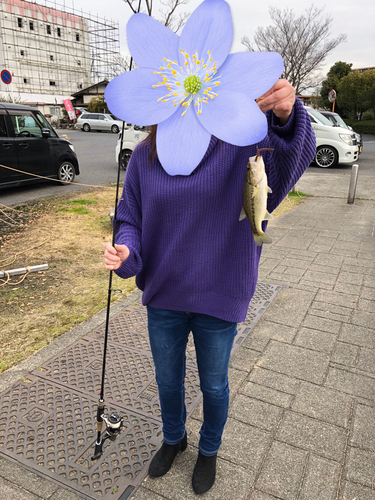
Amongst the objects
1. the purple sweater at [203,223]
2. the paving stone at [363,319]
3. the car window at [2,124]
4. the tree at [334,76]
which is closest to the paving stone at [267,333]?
the paving stone at [363,319]

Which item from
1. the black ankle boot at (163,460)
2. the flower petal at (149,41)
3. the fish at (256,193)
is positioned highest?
the flower petal at (149,41)

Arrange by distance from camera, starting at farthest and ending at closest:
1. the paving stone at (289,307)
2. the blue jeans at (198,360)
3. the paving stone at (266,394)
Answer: the paving stone at (289,307) < the paving stone at (266,394) < the blue jeans at (198,360)

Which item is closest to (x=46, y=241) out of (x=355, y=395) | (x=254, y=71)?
(x=355, y=395)

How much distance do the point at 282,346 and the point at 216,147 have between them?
2.19 meters

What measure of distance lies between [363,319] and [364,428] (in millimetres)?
1458

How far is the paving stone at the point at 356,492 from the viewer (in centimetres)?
202

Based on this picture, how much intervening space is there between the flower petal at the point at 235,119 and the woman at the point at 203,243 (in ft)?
0.65

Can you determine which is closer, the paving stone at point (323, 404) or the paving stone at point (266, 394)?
the paving stone at point (323, 404)

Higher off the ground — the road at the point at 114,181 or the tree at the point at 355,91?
the tree at the point at 355,91

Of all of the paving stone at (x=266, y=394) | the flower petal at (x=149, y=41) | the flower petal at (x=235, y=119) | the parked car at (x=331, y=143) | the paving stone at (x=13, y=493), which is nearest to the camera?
the flower petal at (x=235, y=119)

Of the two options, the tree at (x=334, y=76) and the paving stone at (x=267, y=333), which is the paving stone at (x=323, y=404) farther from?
the tree at (x=334, y=76)

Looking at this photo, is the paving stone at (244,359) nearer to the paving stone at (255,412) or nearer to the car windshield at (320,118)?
the paving stone at (255,412)

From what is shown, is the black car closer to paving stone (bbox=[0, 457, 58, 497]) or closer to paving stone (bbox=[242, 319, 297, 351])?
paving stone (bbox=[242, 319, 297, 351])

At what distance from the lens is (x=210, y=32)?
131cm
